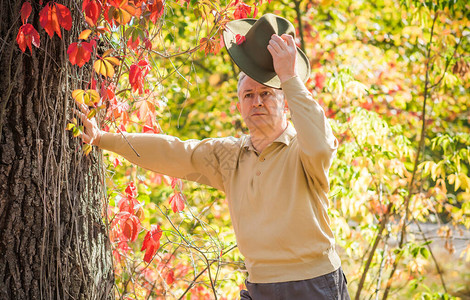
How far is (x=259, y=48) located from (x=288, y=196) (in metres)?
0.64

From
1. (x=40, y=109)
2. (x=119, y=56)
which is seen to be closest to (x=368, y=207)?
(x=119, y=56)

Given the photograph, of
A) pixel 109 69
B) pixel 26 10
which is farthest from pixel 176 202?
pixel 26 10

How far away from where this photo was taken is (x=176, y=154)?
214cm

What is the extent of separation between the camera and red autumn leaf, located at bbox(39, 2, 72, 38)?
1703 millimetres

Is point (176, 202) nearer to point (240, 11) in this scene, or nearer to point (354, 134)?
point (240, 11)

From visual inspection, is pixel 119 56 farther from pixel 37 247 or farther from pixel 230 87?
pixel 230 87

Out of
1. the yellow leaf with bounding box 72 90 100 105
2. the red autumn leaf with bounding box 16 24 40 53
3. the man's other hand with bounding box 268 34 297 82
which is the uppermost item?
the red autumn leaf with bounding box 16 24 40 53

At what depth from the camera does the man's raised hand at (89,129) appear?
2000 mm

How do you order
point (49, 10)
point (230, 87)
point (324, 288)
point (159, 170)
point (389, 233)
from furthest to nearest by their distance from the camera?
point (230, 87) → point (389, 233) → point (159, 170) → point (324, 288) → point (49, 10)

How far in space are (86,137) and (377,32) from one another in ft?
17.0

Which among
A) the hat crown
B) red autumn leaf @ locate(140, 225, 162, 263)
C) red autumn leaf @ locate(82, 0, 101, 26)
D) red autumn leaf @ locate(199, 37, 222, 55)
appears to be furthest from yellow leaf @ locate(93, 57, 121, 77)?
red autumn leaf @ locate(140, 225, 162, 263)

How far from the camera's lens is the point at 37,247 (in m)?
1.83

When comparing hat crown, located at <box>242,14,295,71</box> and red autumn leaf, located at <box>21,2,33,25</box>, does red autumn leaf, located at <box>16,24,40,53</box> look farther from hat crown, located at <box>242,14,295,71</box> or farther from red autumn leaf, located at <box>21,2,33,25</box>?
hat crown, located at <box>242,14,295,71</box>

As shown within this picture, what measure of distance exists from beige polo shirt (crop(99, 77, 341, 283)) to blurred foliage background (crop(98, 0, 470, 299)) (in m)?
0.44
